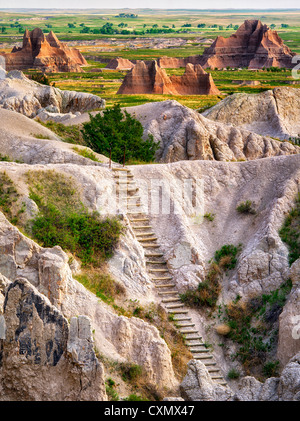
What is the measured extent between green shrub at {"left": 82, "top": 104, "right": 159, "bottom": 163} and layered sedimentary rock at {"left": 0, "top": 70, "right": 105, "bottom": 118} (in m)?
15.3

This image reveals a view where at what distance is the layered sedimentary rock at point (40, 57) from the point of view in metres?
149

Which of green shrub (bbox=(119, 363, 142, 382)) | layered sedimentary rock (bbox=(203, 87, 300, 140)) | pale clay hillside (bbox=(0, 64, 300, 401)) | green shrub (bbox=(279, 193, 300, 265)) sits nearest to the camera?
pale clay hillside (bbox=(0, 64, 300, 401))

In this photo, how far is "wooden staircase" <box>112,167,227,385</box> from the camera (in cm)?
2655

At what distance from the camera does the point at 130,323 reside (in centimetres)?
2466

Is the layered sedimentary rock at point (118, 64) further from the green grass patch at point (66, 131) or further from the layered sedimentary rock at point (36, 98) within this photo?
the green grass patch at point (66, 131)

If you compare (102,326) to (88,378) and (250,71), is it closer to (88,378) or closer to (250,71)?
(88,378)

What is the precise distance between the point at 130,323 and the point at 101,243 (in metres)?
4.44

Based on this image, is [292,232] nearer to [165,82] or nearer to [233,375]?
[233,375]

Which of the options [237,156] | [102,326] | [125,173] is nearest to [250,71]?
[237,156]

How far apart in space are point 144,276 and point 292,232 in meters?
6.89

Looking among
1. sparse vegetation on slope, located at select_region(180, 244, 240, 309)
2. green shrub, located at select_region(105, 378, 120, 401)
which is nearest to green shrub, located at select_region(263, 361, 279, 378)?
sparse vegetation on slope, located at select_region(180, 244, 240, 309)

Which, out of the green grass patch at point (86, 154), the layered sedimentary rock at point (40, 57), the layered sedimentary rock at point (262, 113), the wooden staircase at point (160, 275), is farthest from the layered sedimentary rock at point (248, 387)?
the layered sedimentary rock at point (40, 57)

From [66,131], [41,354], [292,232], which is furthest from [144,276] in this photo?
[66,131]

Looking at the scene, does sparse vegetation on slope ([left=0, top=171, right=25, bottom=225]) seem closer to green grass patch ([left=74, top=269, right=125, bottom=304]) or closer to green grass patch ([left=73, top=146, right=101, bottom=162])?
green grass patch ([left=74, top=269, right=125, bottom=304])
